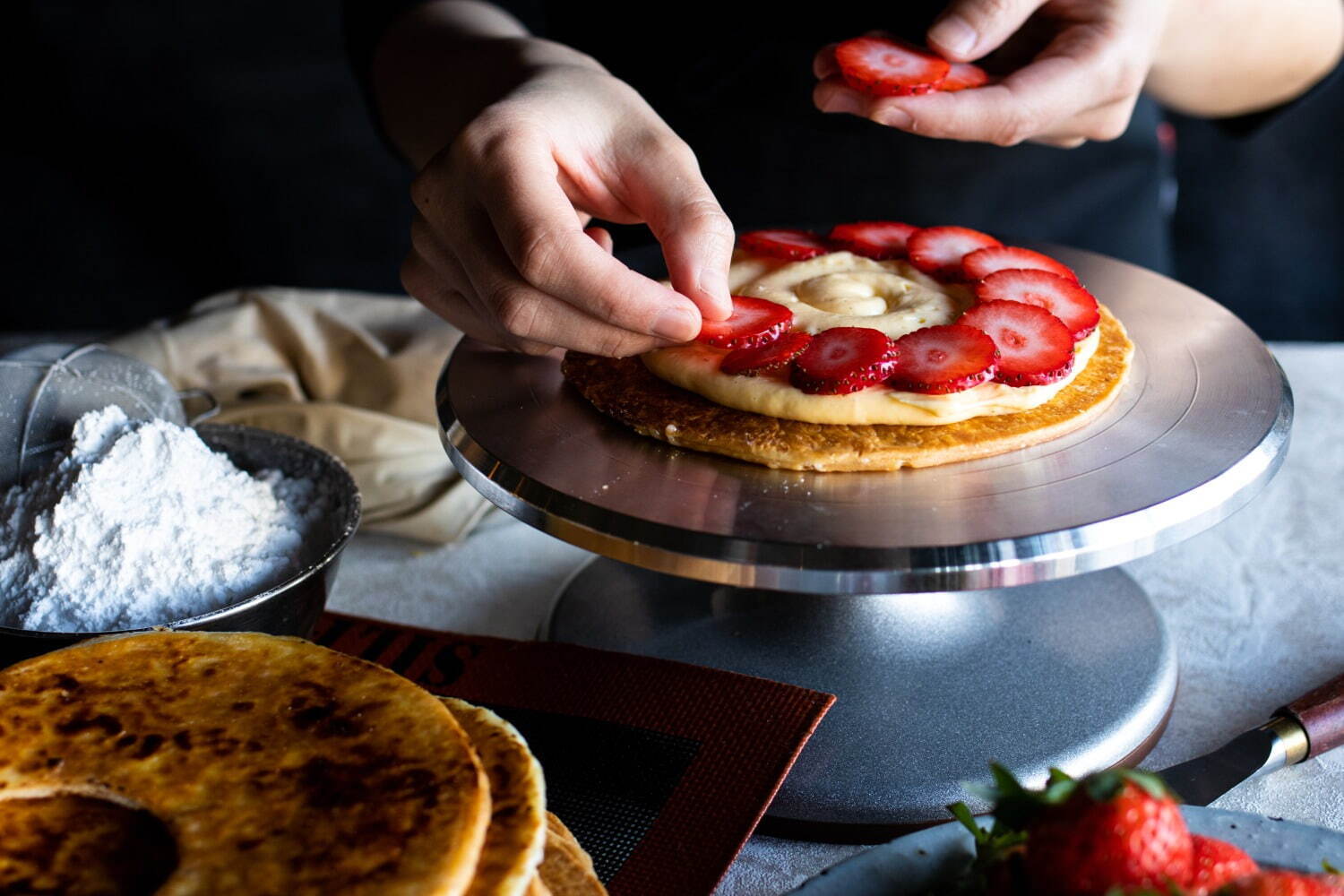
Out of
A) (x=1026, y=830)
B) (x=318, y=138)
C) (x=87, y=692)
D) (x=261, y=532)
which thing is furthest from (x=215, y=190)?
(x=1026, y=830)

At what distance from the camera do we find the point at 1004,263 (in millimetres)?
1228

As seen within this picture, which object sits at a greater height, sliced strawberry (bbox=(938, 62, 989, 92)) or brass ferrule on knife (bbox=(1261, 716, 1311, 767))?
sliced strawberry (bbox=(938, 62, 989, 92))

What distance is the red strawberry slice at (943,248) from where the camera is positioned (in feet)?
4.13

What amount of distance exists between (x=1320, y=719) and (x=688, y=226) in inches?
26.7

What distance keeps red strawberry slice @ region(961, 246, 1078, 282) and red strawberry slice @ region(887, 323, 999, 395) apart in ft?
0.57

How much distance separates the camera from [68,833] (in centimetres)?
77

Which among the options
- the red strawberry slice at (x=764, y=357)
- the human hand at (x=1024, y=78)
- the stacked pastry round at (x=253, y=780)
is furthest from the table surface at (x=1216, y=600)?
the human hand at (x=1024, y=78)

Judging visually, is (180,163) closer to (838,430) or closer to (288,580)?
(288,580)

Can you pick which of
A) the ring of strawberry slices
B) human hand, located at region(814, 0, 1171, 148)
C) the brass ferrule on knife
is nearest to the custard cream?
the ring of strawberry slices

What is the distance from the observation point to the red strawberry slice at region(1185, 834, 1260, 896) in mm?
646

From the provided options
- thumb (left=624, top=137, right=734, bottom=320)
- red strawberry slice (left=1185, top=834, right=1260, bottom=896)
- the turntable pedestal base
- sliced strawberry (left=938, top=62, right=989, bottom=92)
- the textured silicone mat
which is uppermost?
sliced strawberry (left=938, top=62, right=989, bottom=92)

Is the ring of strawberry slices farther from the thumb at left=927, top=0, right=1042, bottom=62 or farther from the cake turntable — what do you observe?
the thumb at left=927, top=0, right=1042, bottom=62

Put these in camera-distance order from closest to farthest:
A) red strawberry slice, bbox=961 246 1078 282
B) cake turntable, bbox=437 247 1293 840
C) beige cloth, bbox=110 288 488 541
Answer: cake turntable, bbox=437 247 1293 840 → red strawberry slice, bbox=961 246 1078 282 → beige cloth, bbox=110 288 488 541

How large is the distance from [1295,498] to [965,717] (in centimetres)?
75
